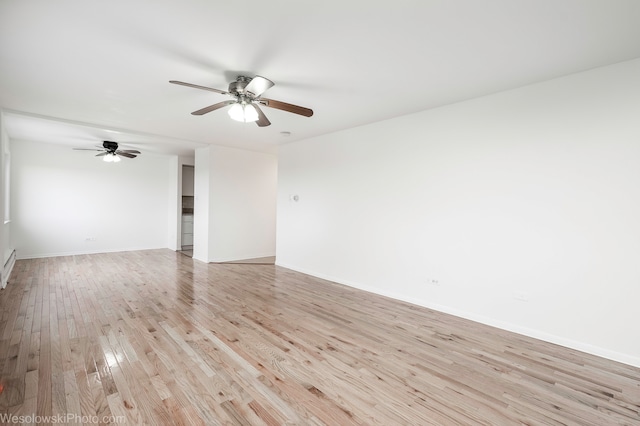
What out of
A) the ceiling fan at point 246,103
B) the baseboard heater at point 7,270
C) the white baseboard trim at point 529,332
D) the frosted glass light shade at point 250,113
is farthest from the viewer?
the baseboard heater at point 7,270

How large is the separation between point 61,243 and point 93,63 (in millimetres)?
5952

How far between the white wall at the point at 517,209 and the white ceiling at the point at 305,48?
364 millimetres

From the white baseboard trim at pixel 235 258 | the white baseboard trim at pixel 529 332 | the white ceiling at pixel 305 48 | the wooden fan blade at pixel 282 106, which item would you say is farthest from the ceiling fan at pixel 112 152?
the white baseboard trim at pixel 529 332

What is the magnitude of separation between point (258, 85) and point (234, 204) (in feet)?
14.0

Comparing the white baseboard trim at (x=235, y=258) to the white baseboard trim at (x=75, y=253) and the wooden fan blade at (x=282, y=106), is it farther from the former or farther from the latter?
the wooden fan blade at (x=282, y=106)

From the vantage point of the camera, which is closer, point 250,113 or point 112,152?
point 250,113

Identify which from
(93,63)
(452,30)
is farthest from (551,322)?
(93,63)

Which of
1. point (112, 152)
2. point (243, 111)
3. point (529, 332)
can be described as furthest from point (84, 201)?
point (529, 332)

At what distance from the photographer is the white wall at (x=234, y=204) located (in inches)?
247

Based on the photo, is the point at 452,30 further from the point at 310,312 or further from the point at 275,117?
the point at 310,312

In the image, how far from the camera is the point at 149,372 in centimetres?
217

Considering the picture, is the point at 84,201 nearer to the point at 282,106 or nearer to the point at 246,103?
the point at 246,103

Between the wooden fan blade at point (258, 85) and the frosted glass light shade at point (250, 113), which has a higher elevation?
the wooden fan blade at point (258, 85)

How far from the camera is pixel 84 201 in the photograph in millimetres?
6848
